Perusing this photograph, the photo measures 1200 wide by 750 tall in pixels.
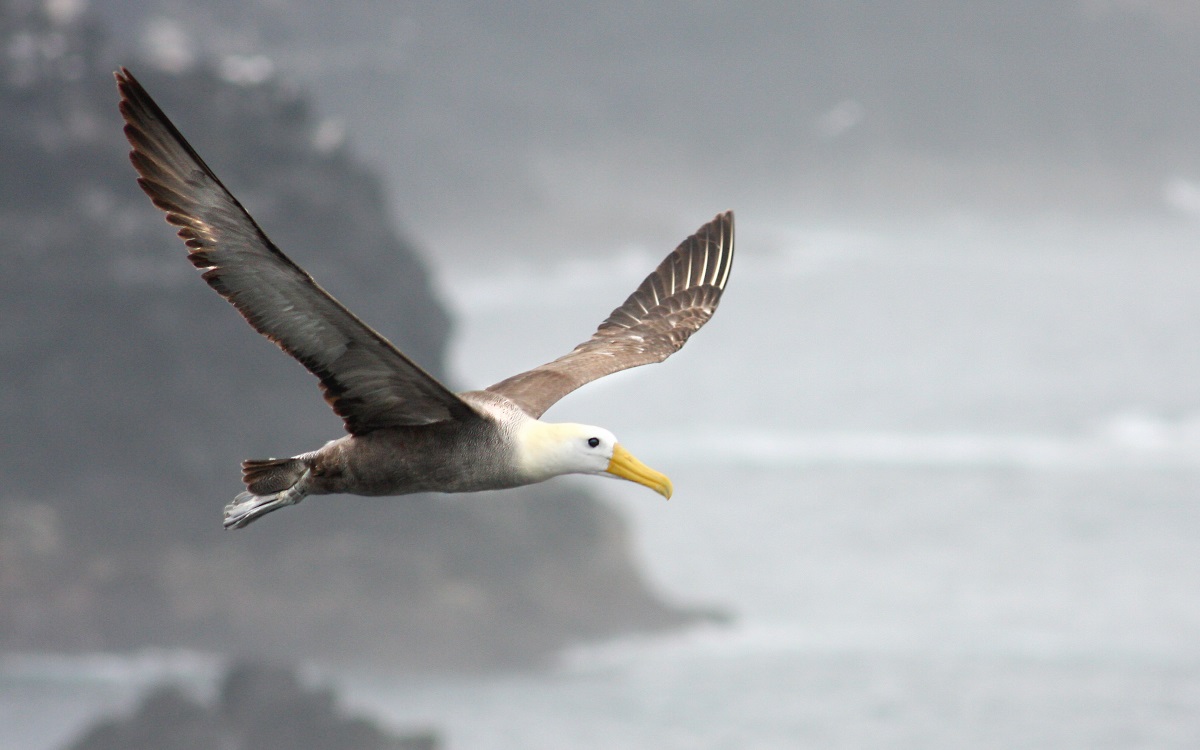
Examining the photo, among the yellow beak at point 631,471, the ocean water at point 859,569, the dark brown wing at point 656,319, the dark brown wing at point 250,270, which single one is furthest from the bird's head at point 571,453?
Answer: the ocean water at point 859,569

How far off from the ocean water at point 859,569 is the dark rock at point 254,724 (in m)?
19.3

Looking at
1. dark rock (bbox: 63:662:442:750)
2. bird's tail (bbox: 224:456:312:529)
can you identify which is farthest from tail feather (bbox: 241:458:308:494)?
dark rock (bbox: 63:662:442:750)

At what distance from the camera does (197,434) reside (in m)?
105

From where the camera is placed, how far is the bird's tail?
34.9 ft

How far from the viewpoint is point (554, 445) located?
10.4 m

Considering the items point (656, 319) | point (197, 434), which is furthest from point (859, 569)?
point (656, 319)

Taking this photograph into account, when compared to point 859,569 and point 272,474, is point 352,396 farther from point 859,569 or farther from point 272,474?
point 859,569

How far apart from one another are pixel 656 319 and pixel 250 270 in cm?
641

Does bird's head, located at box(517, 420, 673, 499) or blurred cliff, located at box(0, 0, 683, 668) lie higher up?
blurred cliff, located at box(0, 0, 683, 668)

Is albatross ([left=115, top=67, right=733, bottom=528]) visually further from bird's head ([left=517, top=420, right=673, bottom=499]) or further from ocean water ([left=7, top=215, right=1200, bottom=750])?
ocean water ([left=7, top=215, right=1200, bottom=750])

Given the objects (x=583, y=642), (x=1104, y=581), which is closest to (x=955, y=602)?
(x=1104, y=581)

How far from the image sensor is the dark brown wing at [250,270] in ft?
29.1

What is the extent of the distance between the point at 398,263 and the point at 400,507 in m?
16.9

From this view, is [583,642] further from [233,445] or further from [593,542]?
[233,445]
